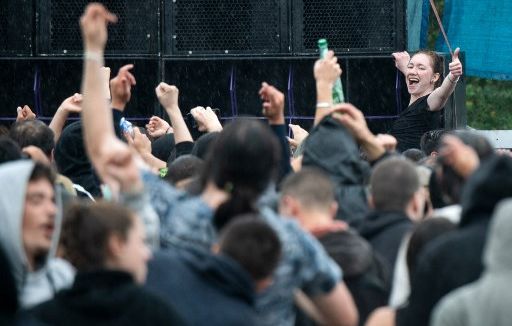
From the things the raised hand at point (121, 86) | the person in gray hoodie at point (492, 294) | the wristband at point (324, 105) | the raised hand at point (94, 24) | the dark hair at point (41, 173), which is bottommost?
the person in gray hoodie at point (492, 294)

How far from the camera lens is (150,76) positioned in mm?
12219

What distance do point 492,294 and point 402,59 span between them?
7194mm

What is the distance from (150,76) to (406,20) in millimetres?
2133

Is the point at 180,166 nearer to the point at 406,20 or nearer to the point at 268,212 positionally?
the point at 268,212

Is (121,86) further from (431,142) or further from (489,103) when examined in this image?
(489,103)

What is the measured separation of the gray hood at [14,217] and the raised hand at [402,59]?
22.3 feet

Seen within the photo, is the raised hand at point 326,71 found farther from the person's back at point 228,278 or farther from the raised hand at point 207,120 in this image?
the person's back at point 228,278

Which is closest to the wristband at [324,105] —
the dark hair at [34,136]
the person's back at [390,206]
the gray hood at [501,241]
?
the person's back at [390,206]

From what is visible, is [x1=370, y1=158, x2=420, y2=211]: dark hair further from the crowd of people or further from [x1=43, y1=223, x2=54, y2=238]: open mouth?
[x1=43, y1=223, x2=54, y2=238]: open mouth

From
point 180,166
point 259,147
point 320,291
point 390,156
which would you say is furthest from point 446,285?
point 180,166

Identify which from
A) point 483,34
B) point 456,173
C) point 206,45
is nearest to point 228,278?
point 456,173

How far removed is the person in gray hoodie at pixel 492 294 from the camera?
4176 millimetres

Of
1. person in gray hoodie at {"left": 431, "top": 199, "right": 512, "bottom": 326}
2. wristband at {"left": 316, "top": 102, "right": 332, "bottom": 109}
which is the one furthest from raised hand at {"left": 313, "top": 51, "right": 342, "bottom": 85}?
person in gray hoodie at {"left": 431, "top": 199, "right": 512, "bottom": 326}

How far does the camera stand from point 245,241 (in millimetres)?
4422
